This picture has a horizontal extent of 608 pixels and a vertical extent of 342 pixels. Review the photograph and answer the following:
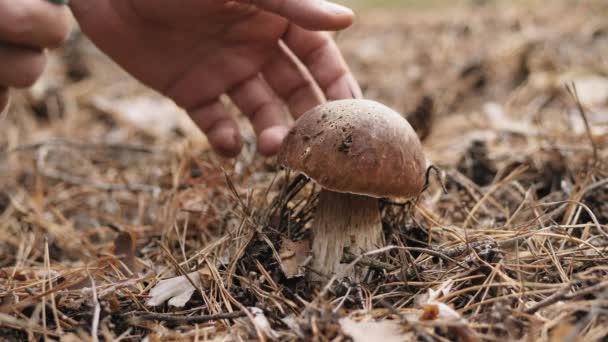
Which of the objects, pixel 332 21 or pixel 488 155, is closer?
pixel 332 21

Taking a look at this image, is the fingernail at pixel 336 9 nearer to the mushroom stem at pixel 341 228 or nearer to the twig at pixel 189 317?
the mushroom stem at pixel 341 228

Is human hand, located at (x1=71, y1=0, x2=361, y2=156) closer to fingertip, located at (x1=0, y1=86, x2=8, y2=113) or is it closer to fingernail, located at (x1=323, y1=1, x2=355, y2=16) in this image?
fingernail, located at (x1=323, y1=1, x2=355, y2=16)

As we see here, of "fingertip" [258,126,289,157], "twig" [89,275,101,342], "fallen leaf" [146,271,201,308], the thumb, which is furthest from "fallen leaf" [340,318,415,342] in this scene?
the thumb

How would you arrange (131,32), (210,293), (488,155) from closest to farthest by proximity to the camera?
(210,293) < (131,32) < (488,155)

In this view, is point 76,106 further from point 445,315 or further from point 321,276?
point 445,315

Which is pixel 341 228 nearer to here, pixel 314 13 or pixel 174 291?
pixel 174 291

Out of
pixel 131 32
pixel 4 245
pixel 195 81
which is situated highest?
pixel 131 32

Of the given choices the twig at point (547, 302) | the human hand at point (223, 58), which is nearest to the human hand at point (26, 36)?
the human hand at point (223, 58)

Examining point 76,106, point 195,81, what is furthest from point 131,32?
point 76,106
